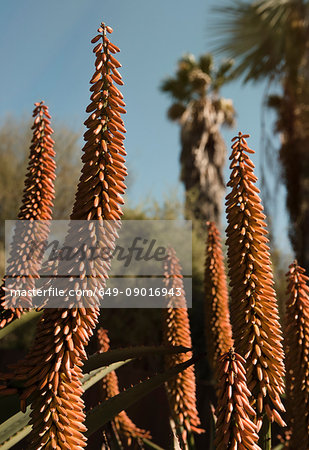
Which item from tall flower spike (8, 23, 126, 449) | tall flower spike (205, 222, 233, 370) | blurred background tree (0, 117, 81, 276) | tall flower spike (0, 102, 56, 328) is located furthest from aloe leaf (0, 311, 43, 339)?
blurred background tree (0, 117, 81, 276)

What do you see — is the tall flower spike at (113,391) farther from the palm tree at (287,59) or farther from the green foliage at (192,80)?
the green foliage at (192,80)

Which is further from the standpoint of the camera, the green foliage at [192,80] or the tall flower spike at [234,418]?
the green foliage at [192,80]

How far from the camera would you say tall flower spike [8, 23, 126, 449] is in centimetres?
81

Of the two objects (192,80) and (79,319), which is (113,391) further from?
(192,80)

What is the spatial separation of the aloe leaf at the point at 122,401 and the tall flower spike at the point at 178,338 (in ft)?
1.64

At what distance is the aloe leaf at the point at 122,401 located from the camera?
970 millimetres

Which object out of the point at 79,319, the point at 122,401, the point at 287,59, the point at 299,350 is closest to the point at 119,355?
the point at 122,401

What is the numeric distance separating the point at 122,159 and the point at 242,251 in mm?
318

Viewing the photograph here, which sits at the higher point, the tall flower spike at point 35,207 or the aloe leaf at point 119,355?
the tall flower spike at point 35,207

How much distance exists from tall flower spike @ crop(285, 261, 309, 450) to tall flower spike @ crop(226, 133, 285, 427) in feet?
0.44

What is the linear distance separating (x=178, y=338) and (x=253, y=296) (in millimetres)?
589

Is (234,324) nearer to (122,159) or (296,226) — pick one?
(122,159)

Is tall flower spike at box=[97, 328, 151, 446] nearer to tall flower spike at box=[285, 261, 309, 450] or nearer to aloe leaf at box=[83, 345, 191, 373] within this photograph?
aloe leaf at box=[83, 345, 191, 373]

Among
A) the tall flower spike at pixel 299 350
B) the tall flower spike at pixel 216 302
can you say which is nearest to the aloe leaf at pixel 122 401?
the tall flower spike at pixel 299 350
